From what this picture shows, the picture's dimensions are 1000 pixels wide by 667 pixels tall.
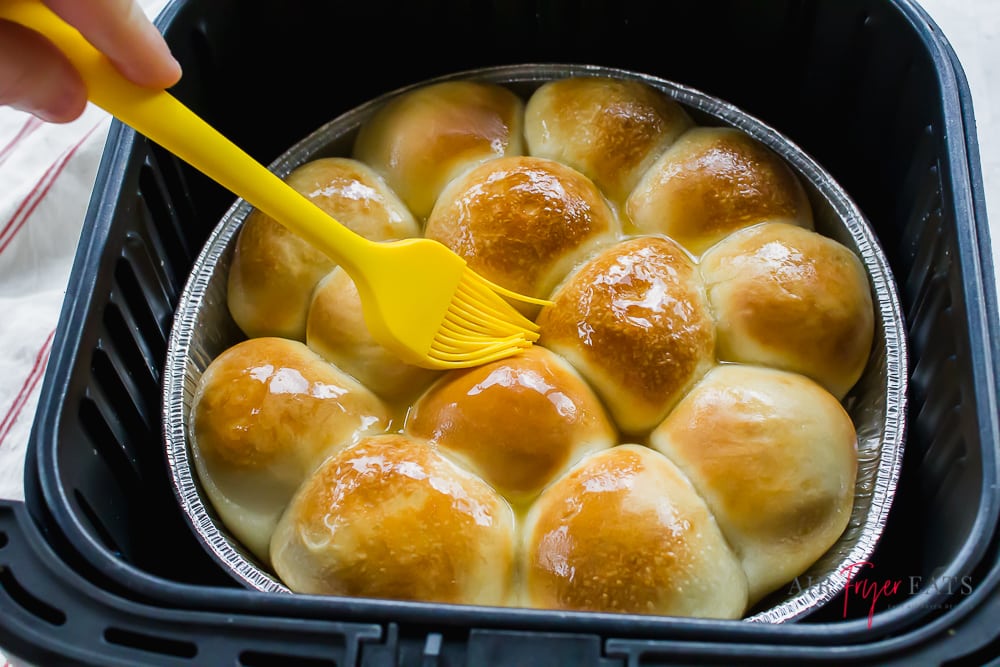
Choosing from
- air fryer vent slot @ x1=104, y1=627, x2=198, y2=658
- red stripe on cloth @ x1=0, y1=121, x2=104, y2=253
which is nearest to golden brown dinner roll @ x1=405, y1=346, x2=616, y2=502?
air fryer vent slot @ x1=104, y1=627, x2=198, y2=658

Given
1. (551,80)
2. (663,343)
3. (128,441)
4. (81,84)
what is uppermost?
(551,80)

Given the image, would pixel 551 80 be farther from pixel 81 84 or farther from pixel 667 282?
pixel 81 84

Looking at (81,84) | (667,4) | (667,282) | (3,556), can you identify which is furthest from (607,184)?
(3,556)

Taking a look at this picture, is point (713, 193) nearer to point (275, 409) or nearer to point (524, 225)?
point (524, 225)

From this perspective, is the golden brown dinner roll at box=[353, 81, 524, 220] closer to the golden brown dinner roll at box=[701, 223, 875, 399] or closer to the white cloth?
the golden brown dinner roll at box=[701, 223, 875, 399]

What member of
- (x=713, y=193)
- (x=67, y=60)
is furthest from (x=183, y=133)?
(x=713, y=193)

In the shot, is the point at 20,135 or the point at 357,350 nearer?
the point at 357,350

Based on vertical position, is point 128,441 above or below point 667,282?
below

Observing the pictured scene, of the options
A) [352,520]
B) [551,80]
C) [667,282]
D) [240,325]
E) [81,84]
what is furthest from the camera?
[551,80]
